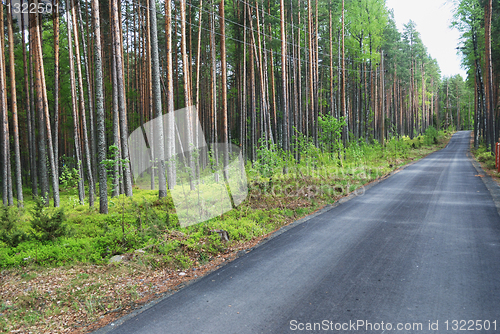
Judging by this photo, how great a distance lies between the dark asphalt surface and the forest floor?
374mm

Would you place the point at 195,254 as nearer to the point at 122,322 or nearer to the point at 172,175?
the point at 122,322

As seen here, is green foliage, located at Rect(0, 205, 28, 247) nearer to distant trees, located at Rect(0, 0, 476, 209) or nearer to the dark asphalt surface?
distant trees, located at Rect(0, 0, 476, 209)

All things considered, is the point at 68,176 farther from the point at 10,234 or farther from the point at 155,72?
the point at 10,234

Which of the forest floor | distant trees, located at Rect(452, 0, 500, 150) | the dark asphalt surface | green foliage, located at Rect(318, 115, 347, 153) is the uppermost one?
distant trees, located at Rect(452, 0, 500, 150)

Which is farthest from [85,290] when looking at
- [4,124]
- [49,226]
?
[4,124]

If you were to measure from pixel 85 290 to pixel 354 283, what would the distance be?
4.03m

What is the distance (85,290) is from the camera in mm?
4414

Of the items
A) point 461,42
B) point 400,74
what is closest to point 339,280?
point 461,42

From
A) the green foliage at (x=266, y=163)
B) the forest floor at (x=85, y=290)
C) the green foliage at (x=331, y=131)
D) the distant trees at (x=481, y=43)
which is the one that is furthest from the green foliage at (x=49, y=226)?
the distant trees at (x=481, y=43)

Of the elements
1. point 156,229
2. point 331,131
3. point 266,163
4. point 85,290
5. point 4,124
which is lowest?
point 85,290

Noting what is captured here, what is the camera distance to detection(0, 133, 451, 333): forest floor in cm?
372

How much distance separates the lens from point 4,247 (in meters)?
6.15

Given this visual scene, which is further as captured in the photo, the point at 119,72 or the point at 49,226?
the point at 119,72

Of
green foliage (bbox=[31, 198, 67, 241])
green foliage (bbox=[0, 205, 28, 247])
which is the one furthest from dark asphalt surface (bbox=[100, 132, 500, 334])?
green foliage (bbox=[0, 205, 28, 247])
